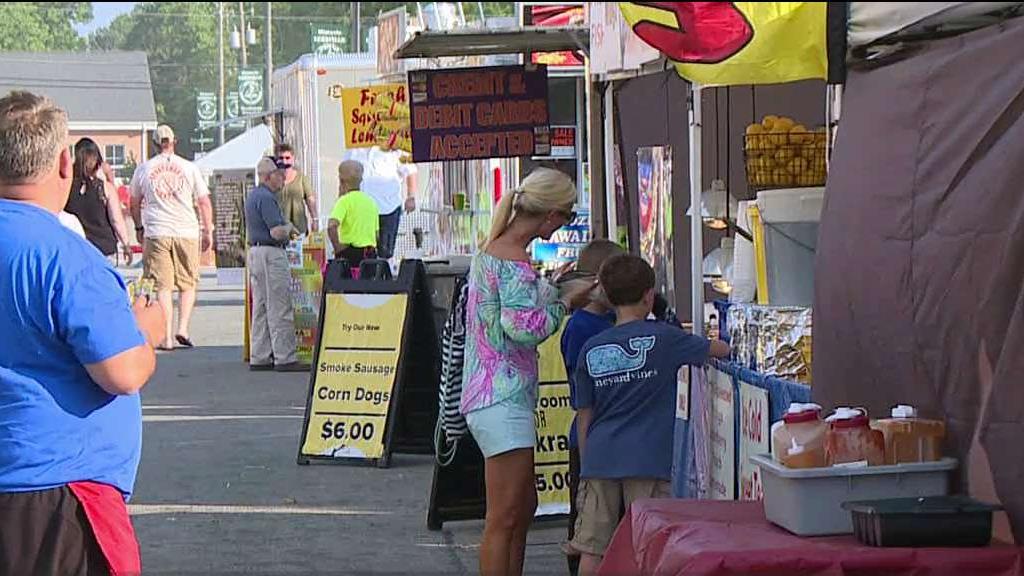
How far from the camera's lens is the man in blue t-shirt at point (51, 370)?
3834 mm

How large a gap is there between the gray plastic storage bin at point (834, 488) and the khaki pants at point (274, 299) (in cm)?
1049

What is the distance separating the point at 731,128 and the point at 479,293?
3.41 meters

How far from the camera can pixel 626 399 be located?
565 cm

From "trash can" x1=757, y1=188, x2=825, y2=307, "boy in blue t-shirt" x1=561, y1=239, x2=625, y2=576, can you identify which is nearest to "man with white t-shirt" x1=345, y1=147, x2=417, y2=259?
"boy in blue t-shirt" x1=561, y1=239, x2=625, y2=576

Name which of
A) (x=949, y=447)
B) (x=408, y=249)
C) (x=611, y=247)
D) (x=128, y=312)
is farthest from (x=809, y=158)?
(x=408, y=249)

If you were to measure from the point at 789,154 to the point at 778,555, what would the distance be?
2920 mm

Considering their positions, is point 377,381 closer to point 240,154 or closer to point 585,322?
point 585,322

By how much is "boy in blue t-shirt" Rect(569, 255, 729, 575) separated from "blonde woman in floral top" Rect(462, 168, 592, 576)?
0.21 m

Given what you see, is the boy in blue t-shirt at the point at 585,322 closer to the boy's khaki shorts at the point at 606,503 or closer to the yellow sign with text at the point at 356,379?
Result: the boy's khaki shorts at the point at 606,503

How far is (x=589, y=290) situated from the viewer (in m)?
6.21

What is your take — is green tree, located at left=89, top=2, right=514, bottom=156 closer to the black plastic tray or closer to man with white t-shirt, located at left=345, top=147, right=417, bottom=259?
man with white t-shirt, located at left=345, top=147, right=417, bottom=259

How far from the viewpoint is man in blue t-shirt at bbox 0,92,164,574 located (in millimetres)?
3834

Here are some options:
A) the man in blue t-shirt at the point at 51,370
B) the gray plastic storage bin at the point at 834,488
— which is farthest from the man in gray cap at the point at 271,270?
the gray plastic storage bin at the point at 834,488

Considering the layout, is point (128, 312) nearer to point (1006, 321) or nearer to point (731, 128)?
point (1006, 321)
